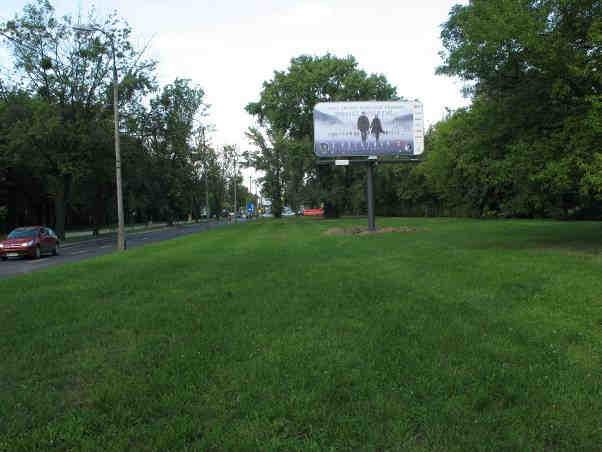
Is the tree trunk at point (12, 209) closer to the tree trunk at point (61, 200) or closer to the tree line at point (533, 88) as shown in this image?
the tree trunk at point (61, 200)

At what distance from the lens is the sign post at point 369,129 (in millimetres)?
27703

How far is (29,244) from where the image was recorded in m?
22.2

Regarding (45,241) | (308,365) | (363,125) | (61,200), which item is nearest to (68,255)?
(45,241)

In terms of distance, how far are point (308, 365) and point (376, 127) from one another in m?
24.4

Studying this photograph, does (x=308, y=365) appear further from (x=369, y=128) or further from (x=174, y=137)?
(x=174, y=137)

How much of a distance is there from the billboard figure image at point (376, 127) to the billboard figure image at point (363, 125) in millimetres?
280

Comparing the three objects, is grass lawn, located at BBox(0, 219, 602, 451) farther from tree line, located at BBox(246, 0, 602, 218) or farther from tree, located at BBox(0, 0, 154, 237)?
tree, located at BBox(0, 0, 154, 237)

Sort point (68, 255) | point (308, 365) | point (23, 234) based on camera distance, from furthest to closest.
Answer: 1. point (68, 255)
2. point (23, 234)
3. point (308, 365)

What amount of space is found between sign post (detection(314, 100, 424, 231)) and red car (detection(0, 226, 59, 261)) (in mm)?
14512

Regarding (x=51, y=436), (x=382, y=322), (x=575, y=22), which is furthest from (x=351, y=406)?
(x=575, y=22)

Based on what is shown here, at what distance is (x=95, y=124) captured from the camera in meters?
35.8

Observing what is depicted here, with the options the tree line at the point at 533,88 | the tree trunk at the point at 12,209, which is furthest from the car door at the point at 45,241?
the tree trunk at the point at 12,209

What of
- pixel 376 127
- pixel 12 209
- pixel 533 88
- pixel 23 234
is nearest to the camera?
pixel 533 88

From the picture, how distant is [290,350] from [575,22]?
14159 millimetres
